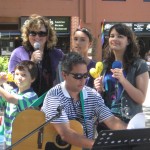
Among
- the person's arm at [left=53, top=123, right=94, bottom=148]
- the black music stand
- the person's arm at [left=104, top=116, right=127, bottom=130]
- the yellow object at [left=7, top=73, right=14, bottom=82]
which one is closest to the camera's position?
the black music stand

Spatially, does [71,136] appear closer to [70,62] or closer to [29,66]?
[70,62]

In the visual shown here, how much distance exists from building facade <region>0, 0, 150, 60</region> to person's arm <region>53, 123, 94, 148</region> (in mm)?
13182

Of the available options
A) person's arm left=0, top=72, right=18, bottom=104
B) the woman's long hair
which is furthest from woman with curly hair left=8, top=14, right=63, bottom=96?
the woman's long hair

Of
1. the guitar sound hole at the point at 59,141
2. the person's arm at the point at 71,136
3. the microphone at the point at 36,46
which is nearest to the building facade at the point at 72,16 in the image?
the microphone at the point at 36,46

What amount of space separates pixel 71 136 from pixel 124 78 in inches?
31.6

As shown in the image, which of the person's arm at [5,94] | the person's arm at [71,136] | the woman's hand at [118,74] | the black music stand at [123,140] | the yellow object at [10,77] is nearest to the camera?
the black music stand at [123,140]

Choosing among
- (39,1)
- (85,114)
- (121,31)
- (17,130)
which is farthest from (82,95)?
(39,1)

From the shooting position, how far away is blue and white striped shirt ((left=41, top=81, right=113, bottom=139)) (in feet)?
9.24

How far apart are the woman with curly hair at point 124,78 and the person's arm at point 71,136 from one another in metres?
0.72

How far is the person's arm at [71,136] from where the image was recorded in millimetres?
2672

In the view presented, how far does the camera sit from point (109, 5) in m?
19.1

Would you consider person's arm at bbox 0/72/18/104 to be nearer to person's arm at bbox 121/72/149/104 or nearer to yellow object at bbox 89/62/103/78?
yellow object at bbox 89/62/103/78

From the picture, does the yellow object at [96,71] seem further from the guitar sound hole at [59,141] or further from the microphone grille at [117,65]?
the guitar sound hole at [59,141]

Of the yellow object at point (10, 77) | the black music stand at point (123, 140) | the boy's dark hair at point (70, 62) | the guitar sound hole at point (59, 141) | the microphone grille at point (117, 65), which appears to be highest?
the boy's dark hair at point (70, 62)
